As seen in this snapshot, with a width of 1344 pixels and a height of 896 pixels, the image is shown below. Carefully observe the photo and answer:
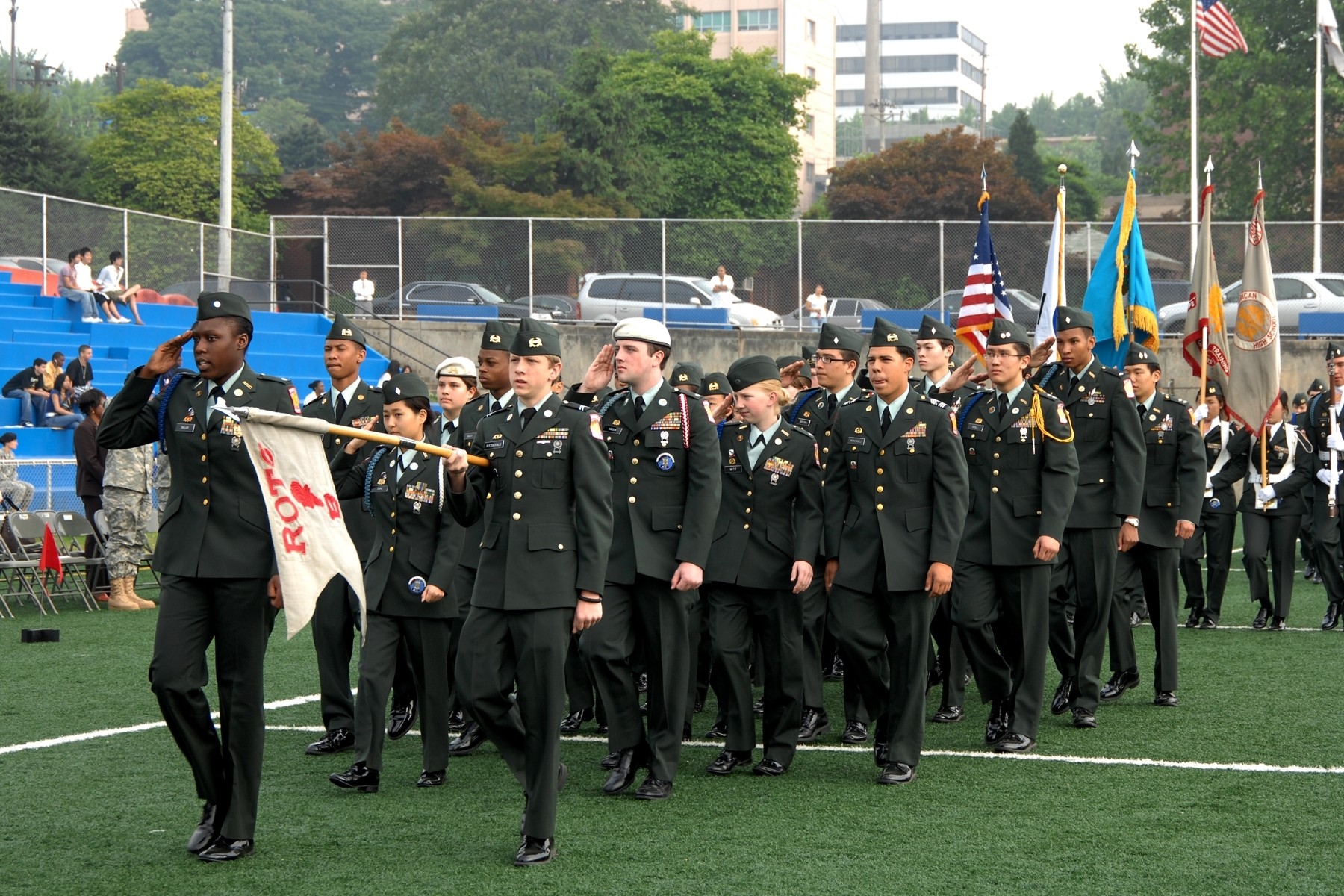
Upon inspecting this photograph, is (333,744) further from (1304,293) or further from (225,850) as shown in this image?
(1304,293)

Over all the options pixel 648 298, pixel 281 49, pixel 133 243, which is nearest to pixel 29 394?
pixel 133 243

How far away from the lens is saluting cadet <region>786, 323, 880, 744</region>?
344 inches

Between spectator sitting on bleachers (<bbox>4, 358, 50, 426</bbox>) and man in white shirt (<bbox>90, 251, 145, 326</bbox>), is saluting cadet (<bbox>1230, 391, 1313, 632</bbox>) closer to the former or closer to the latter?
spectator sitting on bleachers (<bbox>4, 358, 50, 426</bbox>)

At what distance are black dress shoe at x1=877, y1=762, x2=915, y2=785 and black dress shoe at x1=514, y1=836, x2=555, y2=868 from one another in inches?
79.5

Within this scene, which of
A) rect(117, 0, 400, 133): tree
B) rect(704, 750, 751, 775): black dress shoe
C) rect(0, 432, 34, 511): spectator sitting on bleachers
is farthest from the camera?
rect(117, 0, 400, 133): tree

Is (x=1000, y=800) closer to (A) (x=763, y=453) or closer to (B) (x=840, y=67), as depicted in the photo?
(A) (x=763, y=453)

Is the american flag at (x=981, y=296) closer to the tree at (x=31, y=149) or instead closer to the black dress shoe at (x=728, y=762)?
the black dress shoe at (x=728, y=762)

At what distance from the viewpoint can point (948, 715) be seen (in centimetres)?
964

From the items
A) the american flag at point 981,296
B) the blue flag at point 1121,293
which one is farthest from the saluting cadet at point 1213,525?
the american flag at point 981,296

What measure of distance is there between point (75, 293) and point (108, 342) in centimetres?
102

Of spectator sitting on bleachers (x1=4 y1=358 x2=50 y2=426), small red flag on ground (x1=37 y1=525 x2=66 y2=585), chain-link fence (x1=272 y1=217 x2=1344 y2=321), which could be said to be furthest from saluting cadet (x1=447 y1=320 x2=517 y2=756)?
chain-link fence (x1=272 y1=217 x2=1344 y2=321)

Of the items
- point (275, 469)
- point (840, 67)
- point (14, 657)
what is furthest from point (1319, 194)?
point (840, 67)

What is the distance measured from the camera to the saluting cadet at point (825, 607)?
8.73m

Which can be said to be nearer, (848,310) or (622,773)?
(622,773)
